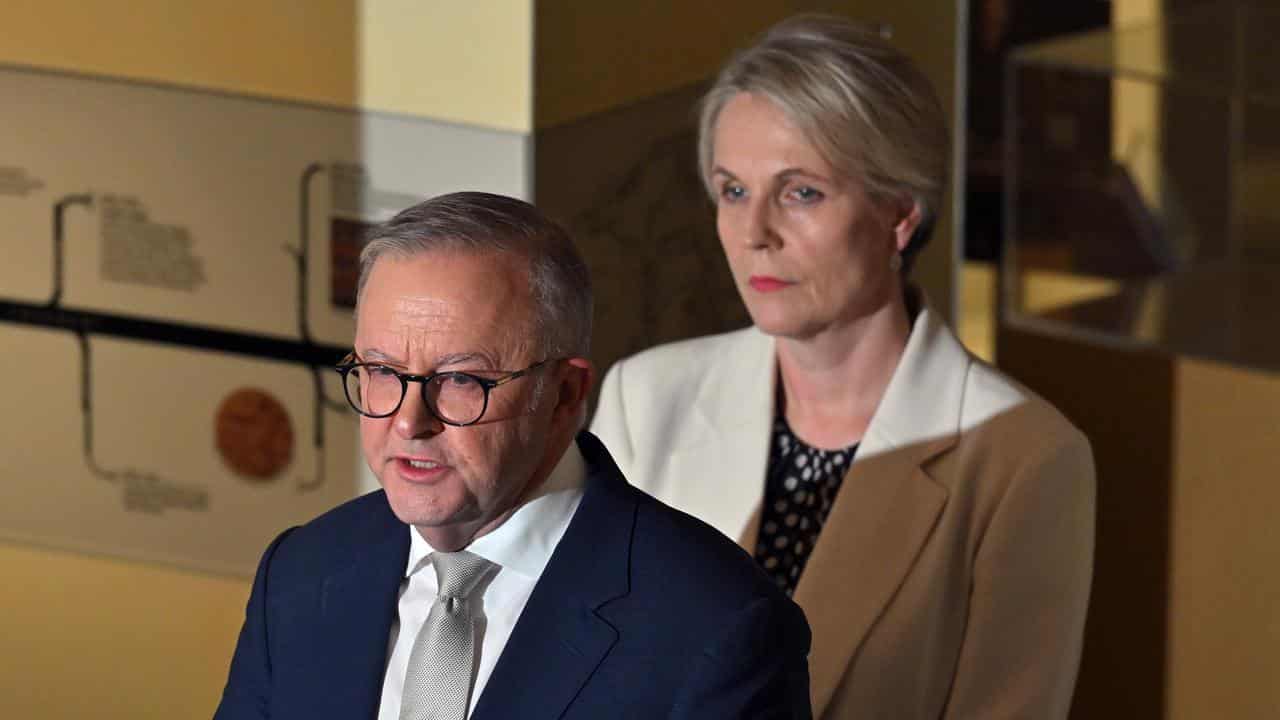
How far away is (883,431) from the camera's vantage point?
3.23 metres

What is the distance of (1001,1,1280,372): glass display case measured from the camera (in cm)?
665

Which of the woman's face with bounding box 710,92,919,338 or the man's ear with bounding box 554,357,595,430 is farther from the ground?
the woman's face with bounding box 710,92,919,338

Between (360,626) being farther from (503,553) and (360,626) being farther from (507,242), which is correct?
(507,242)

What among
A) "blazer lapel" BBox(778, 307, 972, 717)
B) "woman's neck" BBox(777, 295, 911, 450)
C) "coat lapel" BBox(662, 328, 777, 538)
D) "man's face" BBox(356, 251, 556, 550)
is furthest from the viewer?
"coat lapel" BBox(662, 328, 777, 538)

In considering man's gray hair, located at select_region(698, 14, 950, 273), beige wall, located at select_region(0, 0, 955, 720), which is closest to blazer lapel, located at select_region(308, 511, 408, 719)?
man's gray hair, located at select_region(698, 14, 950, 273)

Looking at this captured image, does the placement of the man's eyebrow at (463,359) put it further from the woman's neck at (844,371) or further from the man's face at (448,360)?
the woman's neck at (844,371)

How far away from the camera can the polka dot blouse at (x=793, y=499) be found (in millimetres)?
3301

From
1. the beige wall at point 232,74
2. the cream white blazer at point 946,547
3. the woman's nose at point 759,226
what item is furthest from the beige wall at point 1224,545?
the woman's nose at point 759,226

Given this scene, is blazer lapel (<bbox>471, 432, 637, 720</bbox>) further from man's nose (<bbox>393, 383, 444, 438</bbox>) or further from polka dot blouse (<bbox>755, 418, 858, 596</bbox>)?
polka dot blouse (<bbox>755, 418, 858, 596</bbox>)

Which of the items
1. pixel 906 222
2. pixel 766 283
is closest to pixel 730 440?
pixel 766 283

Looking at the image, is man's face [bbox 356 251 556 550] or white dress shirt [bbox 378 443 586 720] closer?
man's face [bbox 356 251 556 550]

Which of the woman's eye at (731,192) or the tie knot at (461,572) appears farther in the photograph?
the woman's eye at (731,192)

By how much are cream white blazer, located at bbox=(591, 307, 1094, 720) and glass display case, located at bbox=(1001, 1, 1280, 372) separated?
3.05m

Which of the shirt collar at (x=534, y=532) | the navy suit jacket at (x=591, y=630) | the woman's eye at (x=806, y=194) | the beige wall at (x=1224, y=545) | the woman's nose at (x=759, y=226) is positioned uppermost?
the woman's eye at (x=806, y=194)
